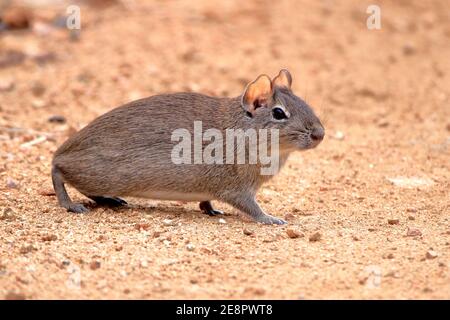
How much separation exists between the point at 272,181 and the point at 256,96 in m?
1.57

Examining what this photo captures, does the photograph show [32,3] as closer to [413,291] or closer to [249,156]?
[249,156]

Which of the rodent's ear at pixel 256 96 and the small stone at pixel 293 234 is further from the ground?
the rodent's ear at pixel 256 96

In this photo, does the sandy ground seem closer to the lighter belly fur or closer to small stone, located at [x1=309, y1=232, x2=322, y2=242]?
small stone, located at [x1=309, y1=232, x2=322, y2=242]

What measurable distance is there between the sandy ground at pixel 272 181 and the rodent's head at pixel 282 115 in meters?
0.72

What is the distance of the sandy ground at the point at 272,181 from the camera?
19.0 feet

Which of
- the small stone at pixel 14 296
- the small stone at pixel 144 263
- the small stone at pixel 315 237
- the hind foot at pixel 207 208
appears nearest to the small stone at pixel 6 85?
the hind foot at pixel 207 208

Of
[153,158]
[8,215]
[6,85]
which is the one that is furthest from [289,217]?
[6,85]

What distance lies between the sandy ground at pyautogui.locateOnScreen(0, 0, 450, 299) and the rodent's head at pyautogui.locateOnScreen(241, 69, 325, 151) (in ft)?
2.37

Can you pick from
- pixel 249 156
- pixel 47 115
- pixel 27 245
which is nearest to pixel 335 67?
pixel 47 115

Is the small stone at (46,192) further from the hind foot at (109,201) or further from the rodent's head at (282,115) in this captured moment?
the rodent's head at (282,115)

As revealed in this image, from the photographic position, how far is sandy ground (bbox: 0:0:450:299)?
5.78 meters

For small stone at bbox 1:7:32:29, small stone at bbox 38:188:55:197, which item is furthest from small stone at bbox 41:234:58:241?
small stone at bbox 1:7:32:29

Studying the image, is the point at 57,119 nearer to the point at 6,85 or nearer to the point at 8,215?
the point at 6,85

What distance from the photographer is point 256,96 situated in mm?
7371
